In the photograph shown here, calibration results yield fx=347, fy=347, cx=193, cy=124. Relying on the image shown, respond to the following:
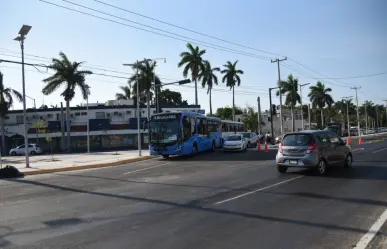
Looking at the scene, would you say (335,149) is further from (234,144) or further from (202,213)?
(234,144)

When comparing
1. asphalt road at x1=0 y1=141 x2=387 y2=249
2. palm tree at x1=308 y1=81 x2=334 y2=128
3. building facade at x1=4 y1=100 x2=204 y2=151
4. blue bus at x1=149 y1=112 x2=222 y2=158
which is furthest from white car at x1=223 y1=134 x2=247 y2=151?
palm tree at x1=308 y1=81 x2=334 y2=128

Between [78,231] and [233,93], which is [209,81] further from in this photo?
[78,231]

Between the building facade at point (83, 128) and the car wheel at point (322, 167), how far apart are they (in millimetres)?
42091

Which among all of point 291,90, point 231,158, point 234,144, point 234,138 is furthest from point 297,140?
point 291,90

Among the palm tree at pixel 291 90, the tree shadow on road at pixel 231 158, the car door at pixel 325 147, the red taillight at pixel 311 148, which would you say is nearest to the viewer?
the red taillight at pixel 311 148

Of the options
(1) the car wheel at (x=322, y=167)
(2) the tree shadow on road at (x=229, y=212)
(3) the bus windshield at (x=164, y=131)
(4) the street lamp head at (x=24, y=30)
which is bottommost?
(2) the tree shadow on road at (x=229, y=212)

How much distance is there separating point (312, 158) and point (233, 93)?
52796mm

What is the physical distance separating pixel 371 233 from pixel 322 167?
7.66 metres

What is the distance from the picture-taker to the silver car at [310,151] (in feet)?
43.2

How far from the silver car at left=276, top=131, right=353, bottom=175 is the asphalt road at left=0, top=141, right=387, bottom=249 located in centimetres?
59

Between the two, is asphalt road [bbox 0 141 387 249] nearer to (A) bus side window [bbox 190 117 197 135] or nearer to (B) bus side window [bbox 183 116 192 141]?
(B) bus side window [bbox 183 116 192 141]

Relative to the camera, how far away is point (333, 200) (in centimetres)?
898

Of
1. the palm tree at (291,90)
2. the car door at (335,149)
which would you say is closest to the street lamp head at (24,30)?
the car door at (335,149)

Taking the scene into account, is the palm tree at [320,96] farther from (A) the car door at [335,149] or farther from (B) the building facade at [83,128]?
(A) the car door at [335,149]
